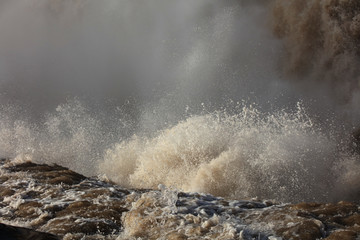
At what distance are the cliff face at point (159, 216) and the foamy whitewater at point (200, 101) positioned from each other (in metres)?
2.48

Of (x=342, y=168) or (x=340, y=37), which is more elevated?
(x=340, y=37)

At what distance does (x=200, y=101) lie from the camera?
14977 millimetres

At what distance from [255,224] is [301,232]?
2.22 ft

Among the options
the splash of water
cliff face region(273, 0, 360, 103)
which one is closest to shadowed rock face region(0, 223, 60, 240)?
the splash of water

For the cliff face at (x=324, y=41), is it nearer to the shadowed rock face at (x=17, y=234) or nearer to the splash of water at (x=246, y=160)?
the splash of water at (x=246, y=160)

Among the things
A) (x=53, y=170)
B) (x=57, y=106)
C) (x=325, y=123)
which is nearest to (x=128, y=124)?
(x=57, y=106)

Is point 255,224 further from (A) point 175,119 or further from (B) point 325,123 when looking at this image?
(A) point 175,119

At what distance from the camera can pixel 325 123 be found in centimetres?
1057

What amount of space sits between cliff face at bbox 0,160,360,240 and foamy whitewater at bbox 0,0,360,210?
248 centimetres

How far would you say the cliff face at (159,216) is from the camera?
504 centimetres

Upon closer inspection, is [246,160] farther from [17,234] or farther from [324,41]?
[17,234]

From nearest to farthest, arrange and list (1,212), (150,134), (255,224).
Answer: (255,224) < (1,212) < (150,134)

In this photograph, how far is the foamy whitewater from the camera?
30.6ft

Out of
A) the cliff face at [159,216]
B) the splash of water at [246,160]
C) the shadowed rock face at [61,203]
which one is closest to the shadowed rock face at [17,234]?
the cliff face at [159,216]
